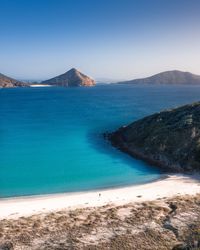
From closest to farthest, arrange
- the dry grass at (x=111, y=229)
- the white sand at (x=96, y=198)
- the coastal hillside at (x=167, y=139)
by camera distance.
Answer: the dry grass at (x=111, y=229)
the white sand at (x=96, y=198)
the coastal hillside at (x=167, y=139)

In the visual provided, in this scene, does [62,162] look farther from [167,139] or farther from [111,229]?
[111,229]

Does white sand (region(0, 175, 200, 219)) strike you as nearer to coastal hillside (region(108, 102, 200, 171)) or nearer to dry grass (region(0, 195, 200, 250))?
dry grass (region(0, 195, 200, 250))

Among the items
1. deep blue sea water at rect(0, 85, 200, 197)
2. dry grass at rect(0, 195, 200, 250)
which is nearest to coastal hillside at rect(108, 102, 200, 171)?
deep blue sea water at rect(0, 85, 200, 197)

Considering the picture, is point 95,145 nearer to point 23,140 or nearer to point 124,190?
point 23,140

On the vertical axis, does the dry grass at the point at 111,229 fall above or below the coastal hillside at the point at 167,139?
below

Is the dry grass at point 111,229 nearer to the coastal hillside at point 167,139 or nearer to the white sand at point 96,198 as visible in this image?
the white sand at point 96,198

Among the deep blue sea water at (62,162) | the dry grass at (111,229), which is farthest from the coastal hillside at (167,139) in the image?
the dry grass at (111,229)
